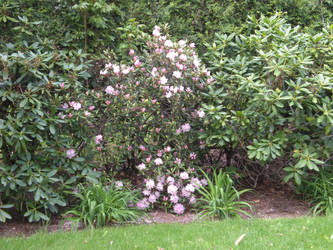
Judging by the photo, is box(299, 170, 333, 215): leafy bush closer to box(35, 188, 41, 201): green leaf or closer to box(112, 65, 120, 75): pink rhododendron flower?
box(112, 65, 120, 75): pink rhododendron flower

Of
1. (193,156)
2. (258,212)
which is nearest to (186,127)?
(193,156)

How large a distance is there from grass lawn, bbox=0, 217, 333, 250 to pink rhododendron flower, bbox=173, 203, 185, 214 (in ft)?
1.50

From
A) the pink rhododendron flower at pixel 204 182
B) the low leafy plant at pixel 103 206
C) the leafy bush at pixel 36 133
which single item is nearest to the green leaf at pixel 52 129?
the leafy bush at pixel 36 133

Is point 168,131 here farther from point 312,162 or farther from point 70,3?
point 70,3

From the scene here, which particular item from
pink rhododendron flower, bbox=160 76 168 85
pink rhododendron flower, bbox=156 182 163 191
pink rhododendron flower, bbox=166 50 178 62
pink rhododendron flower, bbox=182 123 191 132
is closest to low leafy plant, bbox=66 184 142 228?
pink rhododendron flower, bbox=156 182 163 191

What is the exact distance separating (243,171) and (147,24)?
2.69m

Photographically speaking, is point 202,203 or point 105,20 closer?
point 202,203

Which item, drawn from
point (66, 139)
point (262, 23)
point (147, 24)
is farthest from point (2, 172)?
point (262, 23)

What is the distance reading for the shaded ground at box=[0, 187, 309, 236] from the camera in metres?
3.96

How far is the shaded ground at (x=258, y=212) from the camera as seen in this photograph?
396 centimetres

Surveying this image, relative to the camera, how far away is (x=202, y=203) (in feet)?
15.1

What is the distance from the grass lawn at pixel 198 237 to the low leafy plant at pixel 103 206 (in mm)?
161

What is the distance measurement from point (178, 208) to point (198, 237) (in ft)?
2.91

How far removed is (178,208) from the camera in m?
4.39
